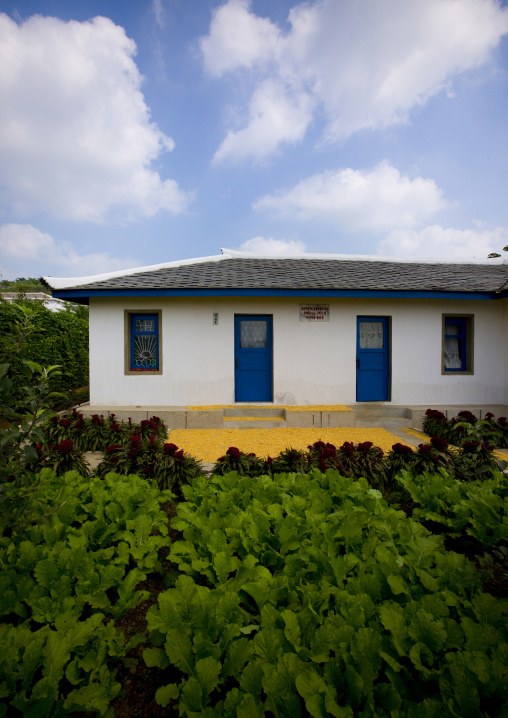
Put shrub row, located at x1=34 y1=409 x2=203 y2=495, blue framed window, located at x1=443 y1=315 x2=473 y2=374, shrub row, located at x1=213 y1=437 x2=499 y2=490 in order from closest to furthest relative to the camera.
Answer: shrub row, located at x1=34 y1=409 x2=203 y2=495 → shrub row, located at x1=213 y1=437 x2=499 y2=490 → blue framed window, located at x1=443 y1=315 x2=473 y2=374

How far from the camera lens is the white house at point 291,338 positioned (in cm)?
795

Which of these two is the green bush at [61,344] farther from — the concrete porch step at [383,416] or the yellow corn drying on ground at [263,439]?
the concrete porch step at [383,416]

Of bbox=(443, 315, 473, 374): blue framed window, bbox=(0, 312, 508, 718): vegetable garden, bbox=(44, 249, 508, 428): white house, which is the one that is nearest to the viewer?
bbox=(0, 312, 508, 718): vegetable garden

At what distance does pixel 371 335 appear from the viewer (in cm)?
855

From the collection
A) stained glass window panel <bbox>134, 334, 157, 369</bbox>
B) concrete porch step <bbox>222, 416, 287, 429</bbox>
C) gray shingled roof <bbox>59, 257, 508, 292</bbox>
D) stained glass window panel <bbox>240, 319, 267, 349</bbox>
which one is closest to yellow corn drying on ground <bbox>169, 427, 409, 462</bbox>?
concrete porch step <bbox>222, 416, 287, 429</bbox>

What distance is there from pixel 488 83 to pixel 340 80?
3854 millimetres

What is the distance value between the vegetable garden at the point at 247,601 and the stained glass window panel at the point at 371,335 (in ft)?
18.6

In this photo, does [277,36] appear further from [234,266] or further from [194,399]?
[194,399]

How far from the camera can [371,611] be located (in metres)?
1.59

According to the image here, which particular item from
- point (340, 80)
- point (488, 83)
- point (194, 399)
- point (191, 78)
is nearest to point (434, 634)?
point (194, 399)

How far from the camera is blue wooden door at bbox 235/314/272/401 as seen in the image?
27.0 feet

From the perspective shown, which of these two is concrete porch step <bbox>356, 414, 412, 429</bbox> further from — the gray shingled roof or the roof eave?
the gray shingled roof

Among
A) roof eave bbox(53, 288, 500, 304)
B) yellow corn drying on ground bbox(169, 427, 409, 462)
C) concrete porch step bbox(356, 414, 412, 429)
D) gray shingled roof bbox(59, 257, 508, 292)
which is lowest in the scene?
yellow corn drying on ground bbox(169, 427, 409, 462)

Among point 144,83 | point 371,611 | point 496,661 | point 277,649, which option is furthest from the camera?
point 144,83
